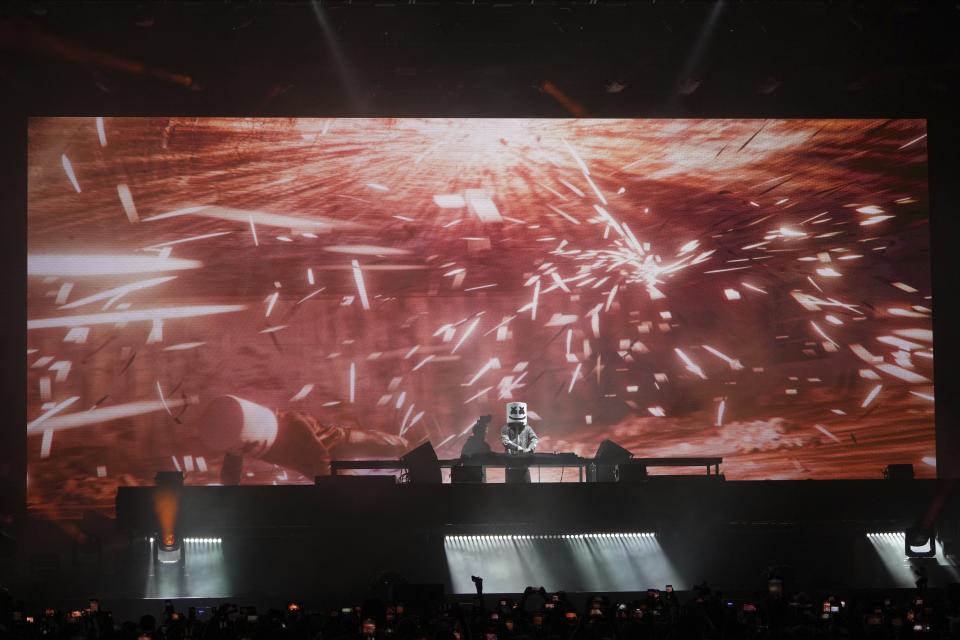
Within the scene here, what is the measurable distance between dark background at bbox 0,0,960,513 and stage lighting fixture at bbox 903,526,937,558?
2294 mm

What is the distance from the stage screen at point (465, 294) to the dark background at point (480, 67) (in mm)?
242

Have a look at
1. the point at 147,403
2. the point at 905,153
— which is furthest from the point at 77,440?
the point at 905,153

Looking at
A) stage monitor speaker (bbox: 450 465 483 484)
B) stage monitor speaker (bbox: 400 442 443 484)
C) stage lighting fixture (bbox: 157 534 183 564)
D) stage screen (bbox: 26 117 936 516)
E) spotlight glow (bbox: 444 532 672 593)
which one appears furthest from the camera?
stage screen (bbox: 26 117 936 516)

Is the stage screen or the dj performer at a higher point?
the stage screen

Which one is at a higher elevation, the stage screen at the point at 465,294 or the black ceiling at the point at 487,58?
the black ceiling at the point at 487,58

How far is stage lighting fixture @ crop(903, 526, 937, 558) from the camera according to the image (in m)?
8.77

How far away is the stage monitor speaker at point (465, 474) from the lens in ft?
28.7

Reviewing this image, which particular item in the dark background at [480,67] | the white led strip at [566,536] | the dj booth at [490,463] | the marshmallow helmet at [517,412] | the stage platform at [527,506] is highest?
the dark background at [480,67]

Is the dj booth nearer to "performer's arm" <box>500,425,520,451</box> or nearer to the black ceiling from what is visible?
"performer's arm" <box>500,425,520,451</box>

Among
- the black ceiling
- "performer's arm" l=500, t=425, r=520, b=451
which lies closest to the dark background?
the black ceiling

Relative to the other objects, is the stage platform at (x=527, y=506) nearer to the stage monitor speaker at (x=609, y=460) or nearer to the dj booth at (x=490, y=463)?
the dj booth at (x=490, y=463)

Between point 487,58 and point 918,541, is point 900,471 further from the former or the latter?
point 487,58

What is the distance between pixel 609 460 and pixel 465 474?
1273mm

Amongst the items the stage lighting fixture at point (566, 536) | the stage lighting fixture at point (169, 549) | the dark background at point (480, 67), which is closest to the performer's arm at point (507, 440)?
the stage lighting fixture at point (566, 536)
